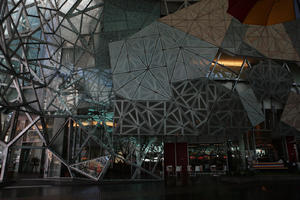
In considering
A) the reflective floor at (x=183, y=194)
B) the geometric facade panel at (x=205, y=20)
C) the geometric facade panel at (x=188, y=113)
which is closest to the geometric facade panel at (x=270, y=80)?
the geometric facade panel at (x=188, y=113)

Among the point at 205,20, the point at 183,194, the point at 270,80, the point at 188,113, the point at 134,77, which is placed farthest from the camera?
the point at 270,80

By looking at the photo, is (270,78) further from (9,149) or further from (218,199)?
(9,149)

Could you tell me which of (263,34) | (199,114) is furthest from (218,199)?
(263,34)

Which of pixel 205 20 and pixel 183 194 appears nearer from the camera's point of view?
pixel 183 194

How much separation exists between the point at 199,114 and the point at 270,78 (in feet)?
30.3

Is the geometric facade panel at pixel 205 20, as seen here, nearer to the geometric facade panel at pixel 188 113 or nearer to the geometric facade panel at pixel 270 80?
the geometric facade panel at pixel 188 113

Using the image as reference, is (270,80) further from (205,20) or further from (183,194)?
(183,194)

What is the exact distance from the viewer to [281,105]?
2375cm

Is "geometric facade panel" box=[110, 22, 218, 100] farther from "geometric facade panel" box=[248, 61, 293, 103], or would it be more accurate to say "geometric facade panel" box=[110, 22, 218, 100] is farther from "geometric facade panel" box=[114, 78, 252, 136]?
"geometric facade panel" box=[248, 61, 293, 103]

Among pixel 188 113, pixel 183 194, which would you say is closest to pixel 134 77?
pixel 188 113

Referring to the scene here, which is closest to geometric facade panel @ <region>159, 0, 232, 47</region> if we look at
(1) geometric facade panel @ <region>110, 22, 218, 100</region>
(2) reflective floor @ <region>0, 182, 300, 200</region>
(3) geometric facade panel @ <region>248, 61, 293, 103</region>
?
(1) geometric facade panel @ <region>110, 22, 218, 100</region>

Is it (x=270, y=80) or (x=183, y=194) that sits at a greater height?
(x=270, y=80)

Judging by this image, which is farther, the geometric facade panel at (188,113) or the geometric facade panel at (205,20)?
the geometric facade panel at (188,113)

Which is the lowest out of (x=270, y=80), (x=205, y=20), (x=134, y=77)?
(x=134, y=77)
